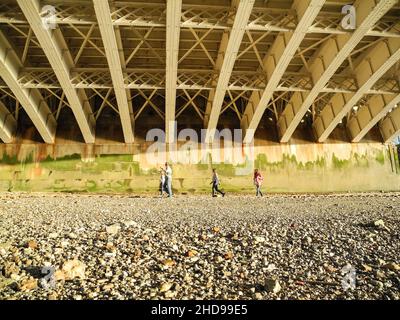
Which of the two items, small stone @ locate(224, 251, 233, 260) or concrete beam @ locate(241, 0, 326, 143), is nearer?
small stone @ locate(224, 251, 233, 260)

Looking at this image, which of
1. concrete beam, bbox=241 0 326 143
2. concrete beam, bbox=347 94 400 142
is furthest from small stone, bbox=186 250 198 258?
concrete beam, bbox=347 94 400 142

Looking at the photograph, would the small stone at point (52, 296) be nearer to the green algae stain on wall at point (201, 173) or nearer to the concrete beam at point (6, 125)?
the green algae stain on wall at point (201, 173)

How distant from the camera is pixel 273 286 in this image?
337cm

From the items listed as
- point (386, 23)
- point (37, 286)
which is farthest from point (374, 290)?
point (386, 23)

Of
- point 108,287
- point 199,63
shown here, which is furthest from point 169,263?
point 199,63

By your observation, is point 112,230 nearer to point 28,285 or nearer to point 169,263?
point 169,263

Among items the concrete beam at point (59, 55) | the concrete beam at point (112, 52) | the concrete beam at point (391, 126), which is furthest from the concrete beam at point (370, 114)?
the concrete beam at point (59, 55)

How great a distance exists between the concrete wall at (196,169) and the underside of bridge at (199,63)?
0.85 m

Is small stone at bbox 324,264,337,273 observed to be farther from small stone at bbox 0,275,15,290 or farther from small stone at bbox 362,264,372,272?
small stone at bbox 0,275,15,290

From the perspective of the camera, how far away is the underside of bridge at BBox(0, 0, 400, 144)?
1229cm

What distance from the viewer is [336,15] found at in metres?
13.6

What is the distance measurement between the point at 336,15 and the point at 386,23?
7.79 feet

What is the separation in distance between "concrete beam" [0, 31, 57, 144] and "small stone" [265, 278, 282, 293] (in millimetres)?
15114
